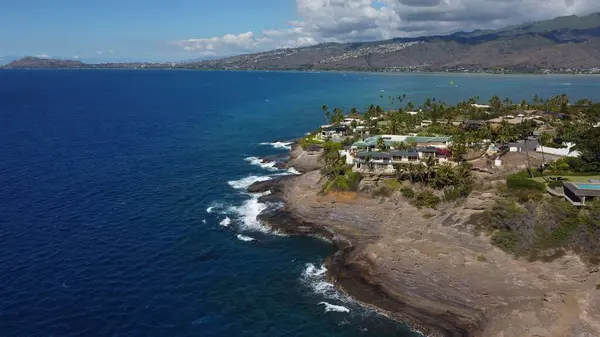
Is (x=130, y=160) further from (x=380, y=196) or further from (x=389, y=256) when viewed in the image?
(x=389, y=256)

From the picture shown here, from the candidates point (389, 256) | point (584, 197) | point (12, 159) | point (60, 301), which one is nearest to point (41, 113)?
point (12, 159)

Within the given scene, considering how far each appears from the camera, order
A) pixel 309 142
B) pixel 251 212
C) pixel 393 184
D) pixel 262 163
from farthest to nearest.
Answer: pixel 309 142 → pixel 262 163 → pixel 251 212 → pixel 393 184

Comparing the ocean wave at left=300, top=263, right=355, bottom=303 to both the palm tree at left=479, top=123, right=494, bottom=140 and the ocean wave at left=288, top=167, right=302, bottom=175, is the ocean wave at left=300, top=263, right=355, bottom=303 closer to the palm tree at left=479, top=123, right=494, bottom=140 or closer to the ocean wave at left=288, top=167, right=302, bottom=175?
the ocean wave at left=288, top=167, right=302, bottom=175

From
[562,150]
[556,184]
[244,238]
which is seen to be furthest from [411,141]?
[244,238]

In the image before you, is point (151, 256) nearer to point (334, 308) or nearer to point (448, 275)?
point (334, 308)

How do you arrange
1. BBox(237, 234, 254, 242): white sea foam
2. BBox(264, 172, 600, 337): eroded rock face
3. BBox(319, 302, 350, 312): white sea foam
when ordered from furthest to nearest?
BBox(237, 234, 254, 242): white sea foam < BBox(319, 302, 350, 312): white sea foam < BBox(264, 172, 600, 337): eroded rock face

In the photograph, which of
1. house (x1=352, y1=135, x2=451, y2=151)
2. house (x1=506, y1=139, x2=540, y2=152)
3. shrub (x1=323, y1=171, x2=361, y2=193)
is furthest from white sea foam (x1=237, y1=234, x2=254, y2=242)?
house (x1=506, y1=139, x2=540, y2=152)
